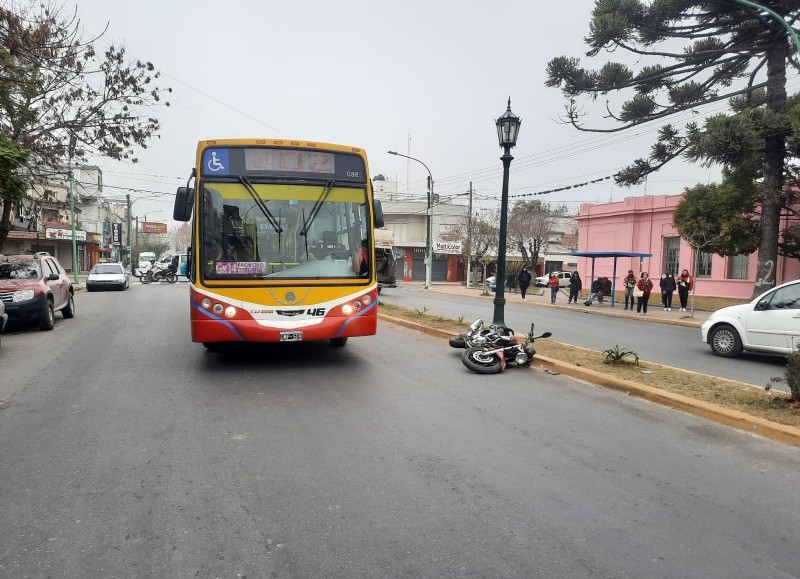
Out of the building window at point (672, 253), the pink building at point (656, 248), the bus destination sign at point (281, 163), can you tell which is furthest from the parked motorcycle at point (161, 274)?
the bus destination sign at point (281, 163)

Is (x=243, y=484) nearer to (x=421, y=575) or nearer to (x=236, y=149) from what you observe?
(x=421, y=575)

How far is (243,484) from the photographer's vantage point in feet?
12.9

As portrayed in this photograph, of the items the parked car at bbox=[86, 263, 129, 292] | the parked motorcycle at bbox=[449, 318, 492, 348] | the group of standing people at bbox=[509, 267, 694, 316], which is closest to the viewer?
the parked motorcycle at bbox=[449, 318, 492, 348]

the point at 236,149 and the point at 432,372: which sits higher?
the point at 236,149

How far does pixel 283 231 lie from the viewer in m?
7.56

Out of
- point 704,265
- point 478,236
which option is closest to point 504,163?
point 704,265

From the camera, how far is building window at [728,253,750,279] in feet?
87.6

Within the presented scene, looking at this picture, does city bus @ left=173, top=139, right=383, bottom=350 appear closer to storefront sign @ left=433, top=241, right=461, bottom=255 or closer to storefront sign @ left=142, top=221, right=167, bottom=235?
storefront sign @ left=433, top=241, right=461, bottom=255

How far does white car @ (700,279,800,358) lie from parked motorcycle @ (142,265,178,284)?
3407cm

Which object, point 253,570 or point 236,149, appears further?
point 236,149

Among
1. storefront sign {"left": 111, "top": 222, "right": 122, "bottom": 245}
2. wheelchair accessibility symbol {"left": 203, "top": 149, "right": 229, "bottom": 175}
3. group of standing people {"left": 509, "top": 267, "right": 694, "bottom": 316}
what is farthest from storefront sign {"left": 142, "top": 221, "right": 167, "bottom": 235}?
wheelchair accessibility symbol {"left": 203, "top": 149, "right": 229, "bottom": 175}

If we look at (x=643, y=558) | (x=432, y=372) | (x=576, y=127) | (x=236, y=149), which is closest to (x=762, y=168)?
(x=576, y=127)

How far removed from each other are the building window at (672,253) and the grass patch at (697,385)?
23206mm

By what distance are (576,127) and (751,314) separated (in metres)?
13.5
